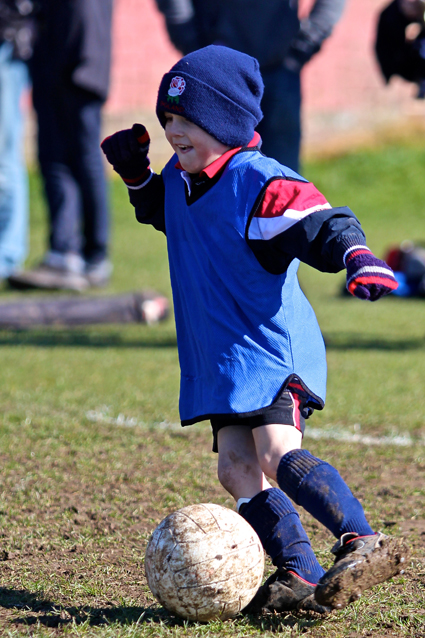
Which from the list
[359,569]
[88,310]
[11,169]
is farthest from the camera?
[11,169]

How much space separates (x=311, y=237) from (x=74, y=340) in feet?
13.9

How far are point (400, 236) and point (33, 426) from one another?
8.70m

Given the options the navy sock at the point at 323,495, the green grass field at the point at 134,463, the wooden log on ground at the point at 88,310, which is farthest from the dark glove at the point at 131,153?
the wooden log on ground at the point at 88,310

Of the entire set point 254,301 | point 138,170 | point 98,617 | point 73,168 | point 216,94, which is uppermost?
point 216,94

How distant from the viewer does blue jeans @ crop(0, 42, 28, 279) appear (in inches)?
314

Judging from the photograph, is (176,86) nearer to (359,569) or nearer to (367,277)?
(367,277)

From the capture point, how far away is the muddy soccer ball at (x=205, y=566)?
2.39 metres

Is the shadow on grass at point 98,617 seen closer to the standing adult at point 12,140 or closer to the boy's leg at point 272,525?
the boy's leg at point 272,525

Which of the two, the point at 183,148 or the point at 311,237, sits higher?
the point at 183,148

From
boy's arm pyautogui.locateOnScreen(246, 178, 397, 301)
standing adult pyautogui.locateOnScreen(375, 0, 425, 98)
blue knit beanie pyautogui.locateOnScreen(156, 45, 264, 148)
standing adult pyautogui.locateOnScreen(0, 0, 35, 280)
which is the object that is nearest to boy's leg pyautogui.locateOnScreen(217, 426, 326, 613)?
boy's arm pyautogui.locateOnScreen(246, 178, 397, 301)

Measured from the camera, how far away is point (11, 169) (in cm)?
814

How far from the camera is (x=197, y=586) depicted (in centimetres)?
239

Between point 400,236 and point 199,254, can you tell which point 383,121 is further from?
point 199,254

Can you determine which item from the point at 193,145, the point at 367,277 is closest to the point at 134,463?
the point at 193,145
